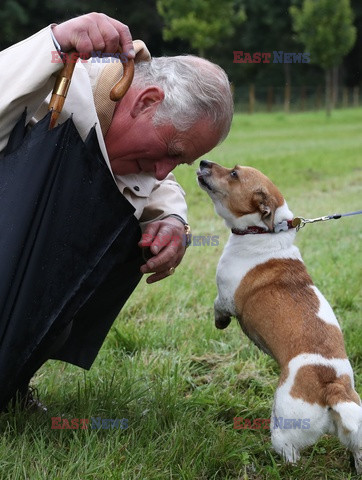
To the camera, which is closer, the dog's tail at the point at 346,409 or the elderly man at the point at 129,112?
the elderly man at the point at 129,112

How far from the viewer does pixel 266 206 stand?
3094mm

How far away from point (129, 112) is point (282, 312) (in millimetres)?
945

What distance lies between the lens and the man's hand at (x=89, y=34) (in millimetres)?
2084

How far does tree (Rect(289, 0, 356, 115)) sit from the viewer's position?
27.0 m

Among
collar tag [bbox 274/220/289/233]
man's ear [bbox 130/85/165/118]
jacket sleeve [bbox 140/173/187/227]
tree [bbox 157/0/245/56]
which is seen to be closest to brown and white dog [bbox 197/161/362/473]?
collar tag [bbox 274/220/289/233]

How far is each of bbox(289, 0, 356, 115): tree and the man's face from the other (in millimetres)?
25655

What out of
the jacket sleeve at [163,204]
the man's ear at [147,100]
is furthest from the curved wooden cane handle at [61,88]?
the jacket sleeve at [163,204]

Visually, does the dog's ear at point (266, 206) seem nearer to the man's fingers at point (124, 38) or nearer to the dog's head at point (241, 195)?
the dog's head at point (241, 195)

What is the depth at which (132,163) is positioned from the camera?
2.54m

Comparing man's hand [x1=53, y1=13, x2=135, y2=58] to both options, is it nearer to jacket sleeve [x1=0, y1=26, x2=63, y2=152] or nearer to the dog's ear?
jacket sleeve [x1=0, y1=26, x2=63, y2=152]

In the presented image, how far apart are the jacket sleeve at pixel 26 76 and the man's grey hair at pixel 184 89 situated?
1.27 feet

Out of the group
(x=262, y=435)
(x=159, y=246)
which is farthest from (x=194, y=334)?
(x=159, y=246)

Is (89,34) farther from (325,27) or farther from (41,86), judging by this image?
(325,27)

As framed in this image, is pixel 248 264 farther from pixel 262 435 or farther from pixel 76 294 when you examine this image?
pixel 76 294
